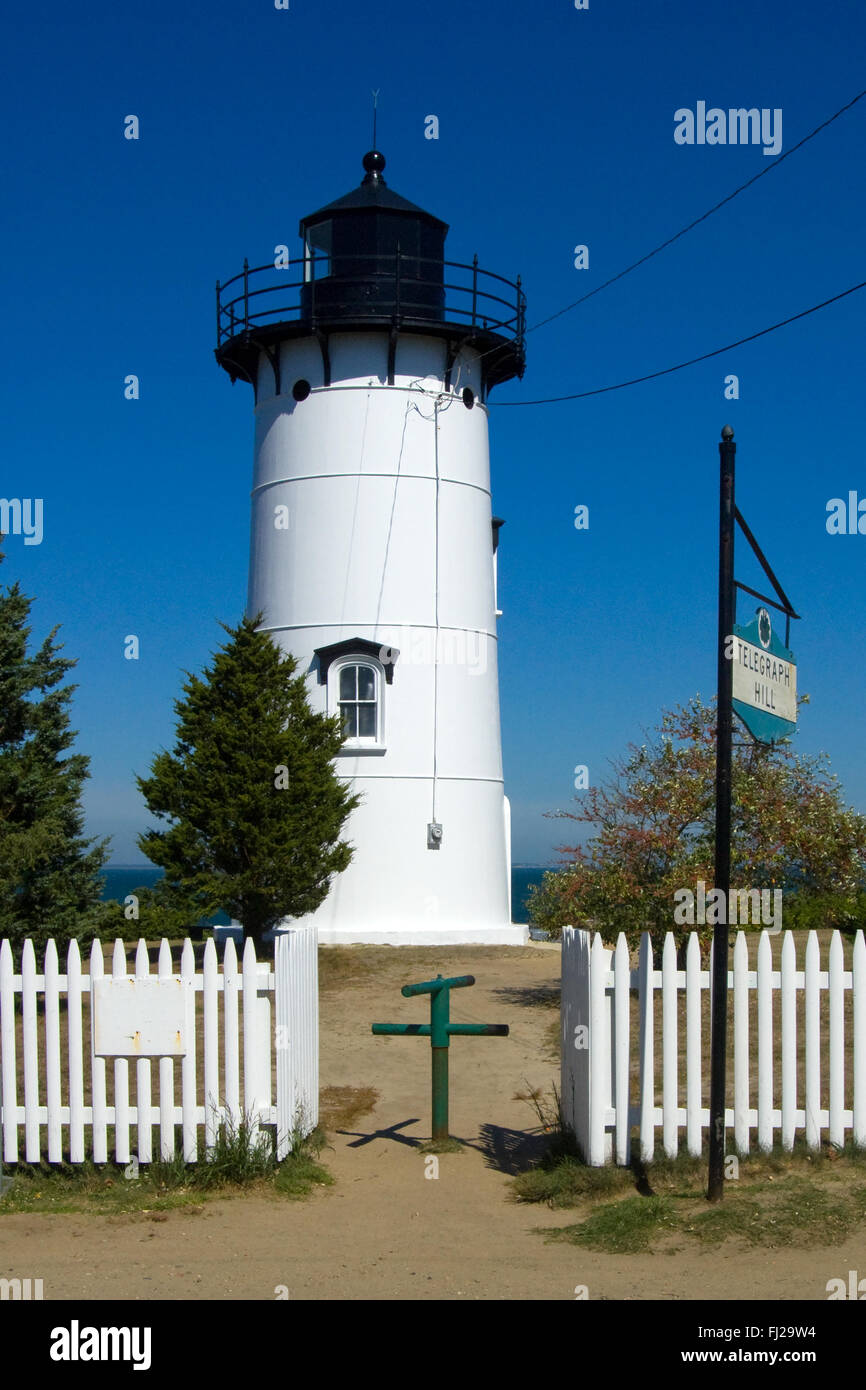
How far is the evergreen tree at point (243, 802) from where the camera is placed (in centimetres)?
1945

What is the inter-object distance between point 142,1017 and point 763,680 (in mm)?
4557

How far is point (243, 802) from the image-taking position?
19.3 metres

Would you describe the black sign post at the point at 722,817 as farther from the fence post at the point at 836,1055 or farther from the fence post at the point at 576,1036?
the fence post at the point at 576,1036

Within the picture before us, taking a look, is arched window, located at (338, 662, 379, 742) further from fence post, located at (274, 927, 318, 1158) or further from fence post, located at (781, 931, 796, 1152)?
fence post, located at (781, 931, 796, 1152)

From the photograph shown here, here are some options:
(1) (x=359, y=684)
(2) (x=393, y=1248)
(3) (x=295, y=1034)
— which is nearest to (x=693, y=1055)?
(2) (x=393, y=1248)

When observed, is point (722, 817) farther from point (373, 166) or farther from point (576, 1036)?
point (373, 166)

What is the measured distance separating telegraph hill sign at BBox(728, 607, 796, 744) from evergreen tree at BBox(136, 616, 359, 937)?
37.1ft

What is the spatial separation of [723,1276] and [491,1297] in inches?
47.3

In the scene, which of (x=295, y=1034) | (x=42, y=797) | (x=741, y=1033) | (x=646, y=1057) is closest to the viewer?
(x=646, y=1057)

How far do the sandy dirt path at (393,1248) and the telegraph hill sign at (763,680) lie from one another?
10.0 ft

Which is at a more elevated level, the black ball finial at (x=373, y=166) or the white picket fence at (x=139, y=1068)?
the black ball finial at (x=373, y=166)

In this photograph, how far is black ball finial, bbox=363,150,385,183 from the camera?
24.2m

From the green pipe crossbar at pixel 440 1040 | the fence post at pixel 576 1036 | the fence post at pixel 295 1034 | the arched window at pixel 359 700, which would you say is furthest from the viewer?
the arched window at pixel 359 700

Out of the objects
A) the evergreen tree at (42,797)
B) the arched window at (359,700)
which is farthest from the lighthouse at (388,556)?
the evergreen tree at (42,797)
